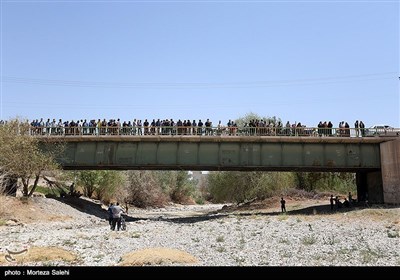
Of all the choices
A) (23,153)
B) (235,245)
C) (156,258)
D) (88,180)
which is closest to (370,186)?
(235,245)

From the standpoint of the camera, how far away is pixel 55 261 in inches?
543

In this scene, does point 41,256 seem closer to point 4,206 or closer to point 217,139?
point 4,206

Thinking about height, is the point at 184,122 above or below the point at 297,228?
above

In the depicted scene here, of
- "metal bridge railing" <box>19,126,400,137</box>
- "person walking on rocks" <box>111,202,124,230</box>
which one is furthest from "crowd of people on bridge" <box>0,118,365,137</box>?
"person walking on rocks" <box>111,202,124,230</box>

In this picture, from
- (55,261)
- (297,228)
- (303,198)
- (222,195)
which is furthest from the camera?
(222,195)

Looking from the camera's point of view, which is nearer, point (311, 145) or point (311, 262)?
point (311, 262)

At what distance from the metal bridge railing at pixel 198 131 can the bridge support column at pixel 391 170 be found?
2.02 meters

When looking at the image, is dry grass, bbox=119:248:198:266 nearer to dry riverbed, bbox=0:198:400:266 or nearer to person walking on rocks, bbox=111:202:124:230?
dry riverbed, bbox=0:198:400:266

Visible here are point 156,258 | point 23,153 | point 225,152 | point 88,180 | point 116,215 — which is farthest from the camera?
point 88,180

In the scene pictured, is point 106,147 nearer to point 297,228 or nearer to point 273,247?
point 297,228

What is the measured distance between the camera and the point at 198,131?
127 feet

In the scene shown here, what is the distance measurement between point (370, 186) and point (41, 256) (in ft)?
117

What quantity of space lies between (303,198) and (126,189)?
32.5 m
